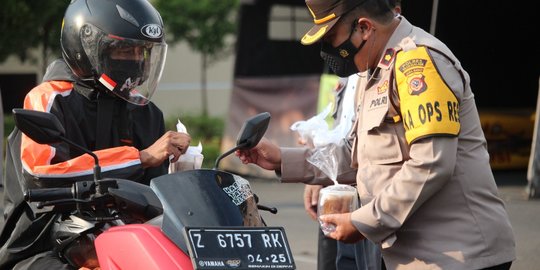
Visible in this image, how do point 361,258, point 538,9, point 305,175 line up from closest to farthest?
point 305,175 < point 361,258 < point 538,9

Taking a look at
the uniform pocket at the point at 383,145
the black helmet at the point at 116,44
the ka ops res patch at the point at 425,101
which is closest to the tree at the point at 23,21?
the black helmet at the point at 116,44

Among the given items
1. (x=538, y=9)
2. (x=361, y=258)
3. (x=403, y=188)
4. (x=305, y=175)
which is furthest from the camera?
(x=538, y=9)

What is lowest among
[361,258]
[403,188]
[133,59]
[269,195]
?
[269,195]

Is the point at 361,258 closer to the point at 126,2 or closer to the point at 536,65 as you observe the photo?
the point at 126,2

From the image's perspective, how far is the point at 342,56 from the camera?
153 inches

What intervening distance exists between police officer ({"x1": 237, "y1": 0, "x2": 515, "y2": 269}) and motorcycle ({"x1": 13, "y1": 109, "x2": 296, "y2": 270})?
0.36 metres

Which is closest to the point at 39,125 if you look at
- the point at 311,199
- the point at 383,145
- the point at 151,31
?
the point at 151,31

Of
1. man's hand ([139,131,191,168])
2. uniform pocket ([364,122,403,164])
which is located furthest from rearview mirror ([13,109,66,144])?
uniform pocket ([364,122,403,164])

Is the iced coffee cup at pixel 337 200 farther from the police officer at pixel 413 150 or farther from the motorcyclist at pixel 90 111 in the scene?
the motorcyclist at pixel 90 111

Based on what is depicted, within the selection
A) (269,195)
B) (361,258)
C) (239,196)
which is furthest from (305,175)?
(269,195)

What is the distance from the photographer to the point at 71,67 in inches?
187

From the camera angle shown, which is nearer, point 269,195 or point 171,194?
point 171,194

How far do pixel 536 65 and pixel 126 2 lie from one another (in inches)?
430

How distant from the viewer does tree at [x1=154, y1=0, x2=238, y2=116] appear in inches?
806
